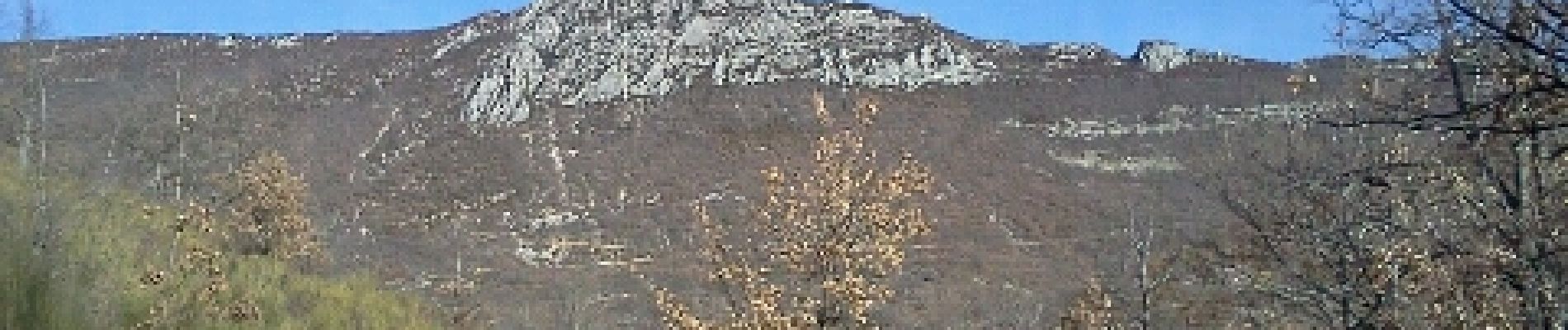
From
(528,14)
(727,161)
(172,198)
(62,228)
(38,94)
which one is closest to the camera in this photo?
(62,228)

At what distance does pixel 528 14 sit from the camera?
78.7m

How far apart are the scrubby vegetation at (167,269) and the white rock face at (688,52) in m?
39.3

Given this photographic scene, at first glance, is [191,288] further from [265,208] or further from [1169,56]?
[1169,56]

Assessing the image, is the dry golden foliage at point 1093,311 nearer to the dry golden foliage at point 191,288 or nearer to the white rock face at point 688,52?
the dry golden foliage at point 191,288

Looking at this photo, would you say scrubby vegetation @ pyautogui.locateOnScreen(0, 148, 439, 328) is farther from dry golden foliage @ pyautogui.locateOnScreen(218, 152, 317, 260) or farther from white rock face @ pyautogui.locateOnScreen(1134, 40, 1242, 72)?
white rock face @ pyautogui.locateOnScreen(1134, 40, 1242, 72)

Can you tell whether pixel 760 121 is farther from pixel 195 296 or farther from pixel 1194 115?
pixel 195 296

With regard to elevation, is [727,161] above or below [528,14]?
below

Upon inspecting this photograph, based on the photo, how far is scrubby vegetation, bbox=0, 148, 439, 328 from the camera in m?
11.6

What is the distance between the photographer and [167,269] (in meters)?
17.9

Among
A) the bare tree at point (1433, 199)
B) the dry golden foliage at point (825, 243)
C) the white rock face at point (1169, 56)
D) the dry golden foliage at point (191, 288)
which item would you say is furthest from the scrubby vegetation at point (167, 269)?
the white rock face at point (1169, 56)

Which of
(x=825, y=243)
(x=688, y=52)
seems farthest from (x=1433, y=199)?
(x=688, y=52)

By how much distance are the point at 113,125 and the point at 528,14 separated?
53.8 meters

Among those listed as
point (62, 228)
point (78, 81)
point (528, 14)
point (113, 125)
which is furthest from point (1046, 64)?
point (62, 228)

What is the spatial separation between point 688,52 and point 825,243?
196 feet
